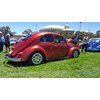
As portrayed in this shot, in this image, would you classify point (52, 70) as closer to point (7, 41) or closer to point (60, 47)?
point (60, 47)

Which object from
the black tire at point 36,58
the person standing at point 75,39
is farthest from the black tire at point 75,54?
the black tire at point 36,58

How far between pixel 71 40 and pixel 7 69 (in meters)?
4.94

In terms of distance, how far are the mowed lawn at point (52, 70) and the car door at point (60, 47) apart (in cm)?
66

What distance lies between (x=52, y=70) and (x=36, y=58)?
0.92m

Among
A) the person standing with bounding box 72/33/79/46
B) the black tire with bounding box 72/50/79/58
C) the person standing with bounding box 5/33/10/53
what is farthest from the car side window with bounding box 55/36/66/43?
the person standing with bounding box 5/33/10/53

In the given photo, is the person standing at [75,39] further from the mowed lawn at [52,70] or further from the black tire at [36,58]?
the black tire at [36,58]

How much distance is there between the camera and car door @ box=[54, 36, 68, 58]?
803 cm

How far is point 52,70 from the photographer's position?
6508mm

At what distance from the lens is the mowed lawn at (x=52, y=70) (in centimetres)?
596

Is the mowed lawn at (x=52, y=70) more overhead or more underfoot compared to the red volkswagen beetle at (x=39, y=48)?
more underfoot

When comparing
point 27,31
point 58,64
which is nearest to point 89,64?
point 58,64

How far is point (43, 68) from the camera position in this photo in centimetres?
667

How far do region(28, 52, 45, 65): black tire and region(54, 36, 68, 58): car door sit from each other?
92 cm

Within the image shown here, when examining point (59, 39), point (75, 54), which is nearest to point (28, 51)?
point (59, 39)
